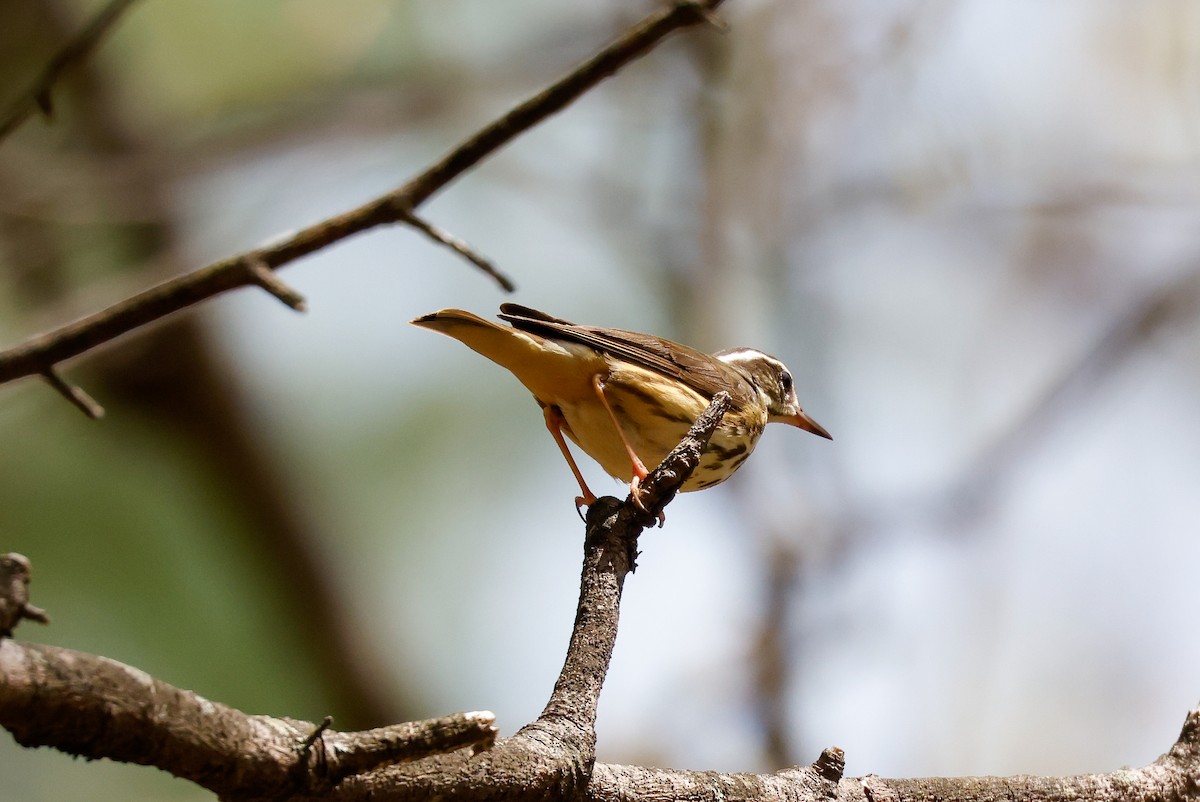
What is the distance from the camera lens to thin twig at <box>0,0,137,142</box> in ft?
7.50

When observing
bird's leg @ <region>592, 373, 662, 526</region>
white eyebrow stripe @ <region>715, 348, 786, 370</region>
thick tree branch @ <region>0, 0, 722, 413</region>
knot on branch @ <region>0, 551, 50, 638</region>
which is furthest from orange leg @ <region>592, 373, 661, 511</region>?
knot on branch @ <region>0, 551, 50, 638</region>

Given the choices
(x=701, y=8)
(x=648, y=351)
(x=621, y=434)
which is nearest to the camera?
(x=701, y=8)

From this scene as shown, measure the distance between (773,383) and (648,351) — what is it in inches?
57.6

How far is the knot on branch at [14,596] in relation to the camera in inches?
52.6

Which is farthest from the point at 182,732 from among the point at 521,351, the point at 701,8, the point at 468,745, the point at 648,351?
the point at 648,351

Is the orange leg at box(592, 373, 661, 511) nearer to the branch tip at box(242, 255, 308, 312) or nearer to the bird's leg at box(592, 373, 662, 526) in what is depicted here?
the bird's leg at box(592, 373, 662, 526)

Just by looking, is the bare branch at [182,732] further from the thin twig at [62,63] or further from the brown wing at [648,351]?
the brown wing at [648,351]

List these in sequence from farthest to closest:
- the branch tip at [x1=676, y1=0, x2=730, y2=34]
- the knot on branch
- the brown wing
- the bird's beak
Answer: the bird's beak → the brown wing → the branch tip at [x1=676, y1=0, x2=730, y2=34] → the knot on branch

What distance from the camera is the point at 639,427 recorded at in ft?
15.1

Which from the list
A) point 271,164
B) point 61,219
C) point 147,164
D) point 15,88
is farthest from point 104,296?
point 15,88

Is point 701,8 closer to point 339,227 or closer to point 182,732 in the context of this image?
point 339,227

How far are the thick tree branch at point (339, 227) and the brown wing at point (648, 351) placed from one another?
1.92 meters

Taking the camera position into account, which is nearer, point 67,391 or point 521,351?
point 67,391

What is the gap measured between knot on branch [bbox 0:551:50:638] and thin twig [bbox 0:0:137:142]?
1.24 metres
